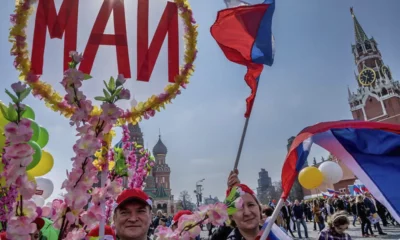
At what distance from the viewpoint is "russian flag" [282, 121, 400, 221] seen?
3.06 m

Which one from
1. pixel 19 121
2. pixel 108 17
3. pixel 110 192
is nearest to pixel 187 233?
pixel 110 192

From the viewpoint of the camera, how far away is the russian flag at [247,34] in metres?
3.84

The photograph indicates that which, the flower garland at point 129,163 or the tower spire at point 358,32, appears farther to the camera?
the tower spire at point 358,32

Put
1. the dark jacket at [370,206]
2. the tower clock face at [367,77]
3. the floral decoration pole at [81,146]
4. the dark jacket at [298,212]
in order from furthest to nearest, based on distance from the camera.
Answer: the tower clock face at [367,77]
the dark jacket at [370,206]
the dark jacket at [298,212]
the floral decoration pole at [81,146]

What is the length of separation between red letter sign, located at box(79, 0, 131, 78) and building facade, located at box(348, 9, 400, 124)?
2432 inches

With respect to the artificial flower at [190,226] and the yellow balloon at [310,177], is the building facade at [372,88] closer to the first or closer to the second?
the yellow balloon at [310,177]

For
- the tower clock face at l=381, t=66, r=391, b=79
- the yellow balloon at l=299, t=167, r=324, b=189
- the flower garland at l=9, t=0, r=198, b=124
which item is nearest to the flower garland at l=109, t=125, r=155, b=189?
the flower garland at l=9, t=0, r=198, b=124

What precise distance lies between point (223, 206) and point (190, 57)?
6.00 ft

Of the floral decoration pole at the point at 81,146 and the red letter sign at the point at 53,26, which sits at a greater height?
the red letter sign at the point at 53,26

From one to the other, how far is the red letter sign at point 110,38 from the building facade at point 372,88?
2432 inches

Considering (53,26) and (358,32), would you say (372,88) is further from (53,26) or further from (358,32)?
(53,26)

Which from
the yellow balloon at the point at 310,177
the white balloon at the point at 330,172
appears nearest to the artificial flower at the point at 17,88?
the yellow balloon at the point at 310,177

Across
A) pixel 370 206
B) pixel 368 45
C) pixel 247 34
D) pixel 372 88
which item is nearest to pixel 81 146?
pixel 247 34

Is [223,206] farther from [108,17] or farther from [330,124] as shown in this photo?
[108,17]
